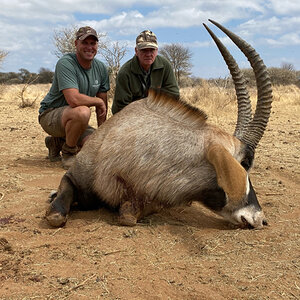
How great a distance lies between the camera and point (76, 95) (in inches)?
Answer: 205

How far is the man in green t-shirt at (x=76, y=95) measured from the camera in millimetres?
5268

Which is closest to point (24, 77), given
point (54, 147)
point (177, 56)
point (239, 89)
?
point (177, 56)

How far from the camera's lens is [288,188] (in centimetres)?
494

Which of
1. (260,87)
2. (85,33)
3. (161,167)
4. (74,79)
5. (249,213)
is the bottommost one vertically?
(249,213)

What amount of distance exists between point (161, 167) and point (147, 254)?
0.78m

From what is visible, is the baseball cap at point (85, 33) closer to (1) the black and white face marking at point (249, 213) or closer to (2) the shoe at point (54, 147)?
(2) the shoe at point (54, 147)

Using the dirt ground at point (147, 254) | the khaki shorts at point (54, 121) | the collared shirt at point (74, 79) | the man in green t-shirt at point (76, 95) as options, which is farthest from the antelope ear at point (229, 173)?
the khaki shorts at point (54, 121)

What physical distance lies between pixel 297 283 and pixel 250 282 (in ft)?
0.90

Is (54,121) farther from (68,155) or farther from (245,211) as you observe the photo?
(245,211)

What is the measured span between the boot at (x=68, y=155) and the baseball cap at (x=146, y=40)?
5.63 feet

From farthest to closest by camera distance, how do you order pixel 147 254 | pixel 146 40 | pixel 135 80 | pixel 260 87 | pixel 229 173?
pixel 135 80, pixel 146 40, pixel 260 87, pixel 229 173, pixel 147 254

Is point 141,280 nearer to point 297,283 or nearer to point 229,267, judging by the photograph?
point 229,267

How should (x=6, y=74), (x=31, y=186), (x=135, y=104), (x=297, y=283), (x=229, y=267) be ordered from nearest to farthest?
(x=297, y=283) → (x=229, y=267) → (x=135, y=104) → (x=31, y=186) → (x=6, y=74)

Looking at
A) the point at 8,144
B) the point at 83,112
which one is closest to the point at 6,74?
the point at 8,144
